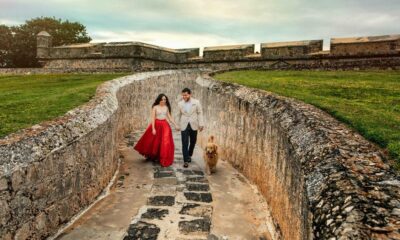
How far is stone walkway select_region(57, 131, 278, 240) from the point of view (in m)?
5.04

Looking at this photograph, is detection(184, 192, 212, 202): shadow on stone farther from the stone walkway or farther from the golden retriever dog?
the golden retriever dog

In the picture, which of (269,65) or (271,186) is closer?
(271,186)

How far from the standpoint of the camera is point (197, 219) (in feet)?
17.9

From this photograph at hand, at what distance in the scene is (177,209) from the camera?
579 cm

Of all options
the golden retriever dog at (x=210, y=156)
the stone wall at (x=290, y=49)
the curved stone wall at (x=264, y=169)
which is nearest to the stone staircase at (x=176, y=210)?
the golden retriever dog at (x=210, y=156)

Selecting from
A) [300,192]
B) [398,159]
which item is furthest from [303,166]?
[398,159]

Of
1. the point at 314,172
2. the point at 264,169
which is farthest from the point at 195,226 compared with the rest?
the point at 314,172

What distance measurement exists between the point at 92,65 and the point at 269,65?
38.5 ft

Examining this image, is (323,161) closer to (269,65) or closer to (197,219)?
(197,219)

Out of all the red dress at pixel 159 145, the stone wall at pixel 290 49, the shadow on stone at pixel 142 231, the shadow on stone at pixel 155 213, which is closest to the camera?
the shadow on stone at pixel 142 231

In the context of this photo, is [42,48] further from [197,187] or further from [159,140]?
[197,187]

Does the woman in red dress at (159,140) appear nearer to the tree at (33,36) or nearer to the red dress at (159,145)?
the red dress at (159,145)

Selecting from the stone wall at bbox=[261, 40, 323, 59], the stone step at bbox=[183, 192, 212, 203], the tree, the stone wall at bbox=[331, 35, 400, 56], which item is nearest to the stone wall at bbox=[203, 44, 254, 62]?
the stone wall at bbox=[261, 40, 323, 59]

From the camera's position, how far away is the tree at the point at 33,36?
42.3m
